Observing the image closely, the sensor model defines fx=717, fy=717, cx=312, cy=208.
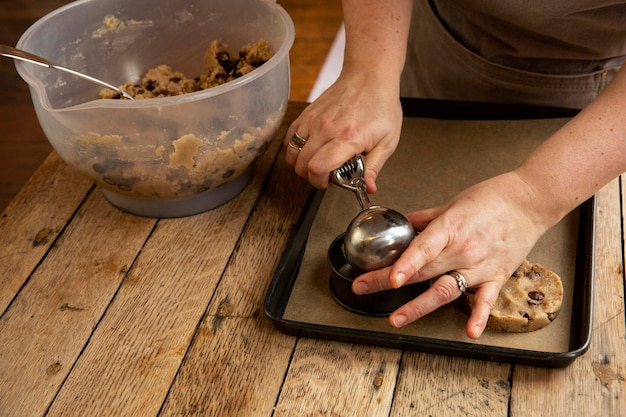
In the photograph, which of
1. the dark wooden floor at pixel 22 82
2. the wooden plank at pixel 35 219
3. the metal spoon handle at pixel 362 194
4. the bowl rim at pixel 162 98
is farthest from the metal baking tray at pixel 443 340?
the dark wooden floor at pixel 22 82

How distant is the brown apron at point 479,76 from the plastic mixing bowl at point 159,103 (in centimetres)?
36

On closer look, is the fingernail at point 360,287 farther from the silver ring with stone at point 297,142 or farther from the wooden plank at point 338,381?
the silver ring with stone at point 297,142

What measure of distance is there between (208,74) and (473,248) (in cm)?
56

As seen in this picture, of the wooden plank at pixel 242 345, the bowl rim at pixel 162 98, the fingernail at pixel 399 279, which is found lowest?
the wooden plank at pixel 242 345

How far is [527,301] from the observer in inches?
35.2

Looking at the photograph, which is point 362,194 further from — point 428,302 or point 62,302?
point 62,302

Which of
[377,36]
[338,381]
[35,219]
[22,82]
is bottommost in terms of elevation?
[22,82]

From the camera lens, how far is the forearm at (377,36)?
115 centimetres

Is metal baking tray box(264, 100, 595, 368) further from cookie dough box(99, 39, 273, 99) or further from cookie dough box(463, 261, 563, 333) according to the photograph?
cookie dough box(99, 39, 273, 99)

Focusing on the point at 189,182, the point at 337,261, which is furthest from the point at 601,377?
Result: the point at 189,182

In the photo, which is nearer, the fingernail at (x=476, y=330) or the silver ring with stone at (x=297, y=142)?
the fingernail at (x=476, y=330)

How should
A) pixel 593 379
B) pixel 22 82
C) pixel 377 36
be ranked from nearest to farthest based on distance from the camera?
pixel 593 379
pixel 377 36
pixel 22 82

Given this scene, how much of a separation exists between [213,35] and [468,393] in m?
0.77

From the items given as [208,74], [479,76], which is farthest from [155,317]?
[479,76]
